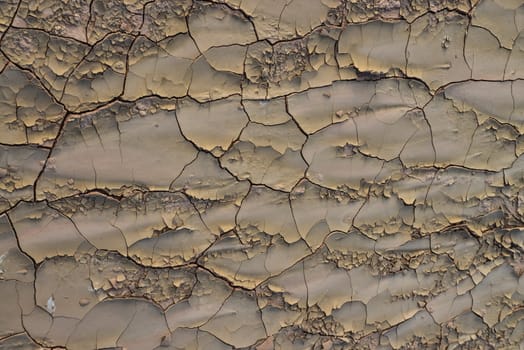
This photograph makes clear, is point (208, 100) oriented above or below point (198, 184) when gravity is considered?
above

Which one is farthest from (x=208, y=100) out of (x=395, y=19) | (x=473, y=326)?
(x=473, y=326)

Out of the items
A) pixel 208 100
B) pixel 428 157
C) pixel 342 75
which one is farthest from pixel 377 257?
pixel 208 100

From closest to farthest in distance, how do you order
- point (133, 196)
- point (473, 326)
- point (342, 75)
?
point (133, 196) → point (342, 75) → point (473, 326)

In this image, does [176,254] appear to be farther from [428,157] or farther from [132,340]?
[428,157]

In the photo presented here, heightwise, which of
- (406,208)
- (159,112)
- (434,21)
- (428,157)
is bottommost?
(406,208)

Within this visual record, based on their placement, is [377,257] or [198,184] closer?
[198,184]

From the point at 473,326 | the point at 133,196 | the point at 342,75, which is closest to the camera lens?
the point at 133,196
